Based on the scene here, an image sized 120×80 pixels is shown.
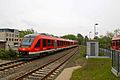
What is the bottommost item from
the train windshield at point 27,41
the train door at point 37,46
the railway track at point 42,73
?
the railway track at point 42,73

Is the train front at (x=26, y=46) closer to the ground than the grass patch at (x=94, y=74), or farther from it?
farther from it

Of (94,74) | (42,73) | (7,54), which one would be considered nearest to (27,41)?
(7,54)

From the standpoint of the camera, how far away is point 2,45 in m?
27.6

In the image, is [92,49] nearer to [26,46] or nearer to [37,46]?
[37,46]

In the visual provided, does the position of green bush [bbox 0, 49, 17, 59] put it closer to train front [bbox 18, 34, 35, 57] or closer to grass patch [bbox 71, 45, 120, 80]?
train front [bbox 18, 34, 35, 57]

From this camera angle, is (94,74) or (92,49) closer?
(94,74)

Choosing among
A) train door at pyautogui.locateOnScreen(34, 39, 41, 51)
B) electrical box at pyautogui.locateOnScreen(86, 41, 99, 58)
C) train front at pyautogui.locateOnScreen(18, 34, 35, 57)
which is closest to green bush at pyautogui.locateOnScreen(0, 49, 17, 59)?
train front at pyautogui.locateOnScreen(18, 34, 35, 57)

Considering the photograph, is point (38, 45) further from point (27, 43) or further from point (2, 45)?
point (2, 45)

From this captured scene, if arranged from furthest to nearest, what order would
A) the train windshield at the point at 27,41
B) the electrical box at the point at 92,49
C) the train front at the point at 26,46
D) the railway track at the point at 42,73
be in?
1. the electrical box at the point at 92,49
2. the train windshield at the point at 27,41
3. the train front at the point at 26,46
4. the railway track at the point at 42,73

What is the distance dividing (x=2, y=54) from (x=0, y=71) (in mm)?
9041

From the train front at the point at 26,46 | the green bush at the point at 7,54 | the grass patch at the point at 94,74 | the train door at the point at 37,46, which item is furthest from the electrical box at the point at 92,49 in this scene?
the grass patch at the point at 94,74

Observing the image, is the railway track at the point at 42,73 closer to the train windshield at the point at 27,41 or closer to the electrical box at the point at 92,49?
the train windshield at the point at 27,41

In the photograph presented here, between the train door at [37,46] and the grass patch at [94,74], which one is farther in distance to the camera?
the train door at [37,46]

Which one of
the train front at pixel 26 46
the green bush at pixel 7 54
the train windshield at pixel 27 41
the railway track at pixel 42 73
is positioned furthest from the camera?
the green bush at pixel 7 54
